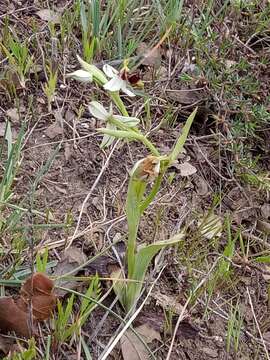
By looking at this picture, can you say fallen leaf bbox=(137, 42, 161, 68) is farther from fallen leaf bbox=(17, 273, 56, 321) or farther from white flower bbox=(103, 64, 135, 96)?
fallen leaf bbox=(17, 273, 56, 321)

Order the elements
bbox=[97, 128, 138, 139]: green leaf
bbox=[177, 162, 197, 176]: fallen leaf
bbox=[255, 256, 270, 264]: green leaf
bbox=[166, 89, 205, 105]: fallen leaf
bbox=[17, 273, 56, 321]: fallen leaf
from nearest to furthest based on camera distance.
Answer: bbox=[97, 128, 138, 139]: green leaf
bbox=[17, 273, 56, 321]: fallen leaf
bbox=[255, 256, 270, 264]: green leaf
bbox=[177, 162, 197, 176]: fallen leaf
bbox=[166, 89, 205, 105]: fallen leaf

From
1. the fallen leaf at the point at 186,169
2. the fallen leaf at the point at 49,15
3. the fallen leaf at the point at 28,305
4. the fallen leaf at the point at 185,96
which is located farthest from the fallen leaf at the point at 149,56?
the fallen leaf at the point at 28,305

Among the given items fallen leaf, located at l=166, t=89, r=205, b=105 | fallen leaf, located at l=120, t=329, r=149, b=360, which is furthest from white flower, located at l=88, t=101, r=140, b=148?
fallen leaf, located at l=166, t=89, r=205, b=105

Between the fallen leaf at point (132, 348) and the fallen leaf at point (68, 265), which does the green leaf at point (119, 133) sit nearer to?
the fallen leaf at point (68, 265)

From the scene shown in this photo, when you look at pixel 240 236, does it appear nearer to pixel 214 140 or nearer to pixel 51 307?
pixel 214 140

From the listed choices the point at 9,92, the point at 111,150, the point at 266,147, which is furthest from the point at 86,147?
the point at 266,147

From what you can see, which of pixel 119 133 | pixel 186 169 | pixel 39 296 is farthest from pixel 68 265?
pixel 186 169
